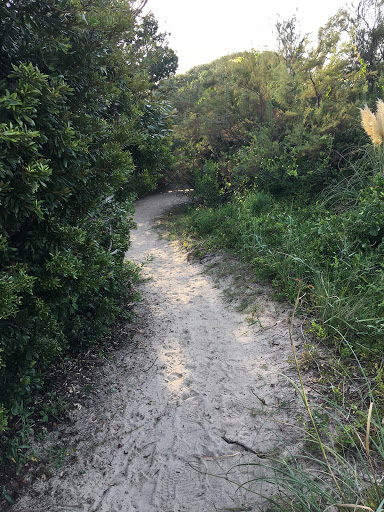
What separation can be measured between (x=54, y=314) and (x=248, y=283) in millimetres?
2799

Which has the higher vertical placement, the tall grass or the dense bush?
the dense bush

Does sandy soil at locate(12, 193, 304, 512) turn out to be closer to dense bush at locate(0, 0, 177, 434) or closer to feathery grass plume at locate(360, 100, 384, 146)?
dense bush at locate(0, 0, 177, 434)

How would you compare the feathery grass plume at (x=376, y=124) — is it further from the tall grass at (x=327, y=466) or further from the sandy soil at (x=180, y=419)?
the tall grass at (x=327, y=466)

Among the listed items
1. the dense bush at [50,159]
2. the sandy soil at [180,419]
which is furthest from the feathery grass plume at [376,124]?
the dense bush at [50,159]

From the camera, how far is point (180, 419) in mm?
2971

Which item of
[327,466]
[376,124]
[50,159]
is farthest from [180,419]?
[376,124]

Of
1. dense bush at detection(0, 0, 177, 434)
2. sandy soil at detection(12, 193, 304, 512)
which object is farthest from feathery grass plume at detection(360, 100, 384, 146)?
dense bush at detection(0, 0, 177, 434)

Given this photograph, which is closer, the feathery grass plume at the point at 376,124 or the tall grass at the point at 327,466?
the tall grass at the point at 327,466

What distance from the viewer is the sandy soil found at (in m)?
2.40

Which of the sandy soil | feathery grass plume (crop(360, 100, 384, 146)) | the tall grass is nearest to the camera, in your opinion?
the tall grass

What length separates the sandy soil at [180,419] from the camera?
2.40m

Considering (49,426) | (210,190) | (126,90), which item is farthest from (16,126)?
(210,190)

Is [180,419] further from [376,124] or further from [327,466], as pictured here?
[376,124]

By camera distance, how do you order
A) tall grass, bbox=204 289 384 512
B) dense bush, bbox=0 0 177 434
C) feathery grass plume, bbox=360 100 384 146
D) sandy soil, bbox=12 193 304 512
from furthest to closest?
feathery grass plume, bbox=360 100 384 146, sandy soil, bbox=12 193 304 512, dense bush, bbox=0 0 177 434, tall grass, bbox=204 289 384 512
